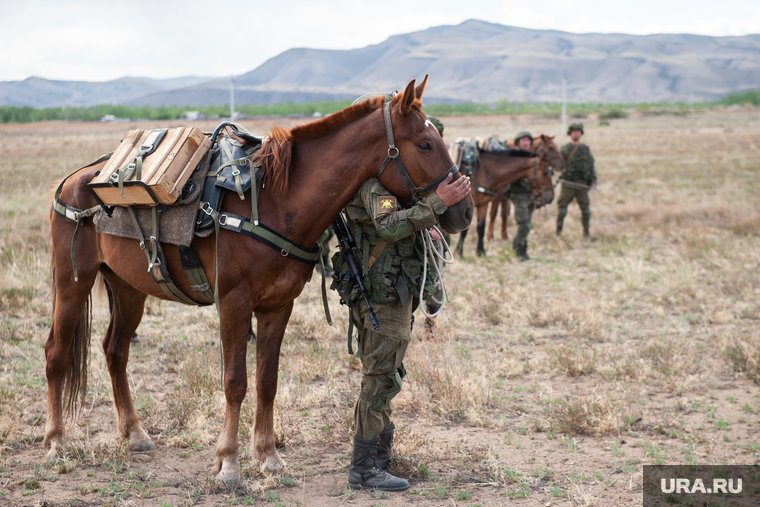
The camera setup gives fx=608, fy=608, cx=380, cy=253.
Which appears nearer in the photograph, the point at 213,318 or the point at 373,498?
the point at 373,498

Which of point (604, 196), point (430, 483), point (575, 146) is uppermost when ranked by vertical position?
point (575, 146)

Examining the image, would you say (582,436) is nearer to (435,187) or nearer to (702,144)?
(435,187)

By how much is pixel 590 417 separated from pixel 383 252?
231 centimetres

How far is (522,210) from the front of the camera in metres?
11.8

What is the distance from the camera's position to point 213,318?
7.62 m

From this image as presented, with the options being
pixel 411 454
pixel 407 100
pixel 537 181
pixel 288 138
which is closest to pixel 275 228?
pixel 288 138

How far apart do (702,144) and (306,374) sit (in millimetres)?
35344

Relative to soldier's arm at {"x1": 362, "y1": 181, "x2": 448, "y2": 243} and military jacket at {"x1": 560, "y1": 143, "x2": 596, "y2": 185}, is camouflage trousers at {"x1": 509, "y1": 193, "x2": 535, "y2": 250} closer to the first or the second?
military jacket at {"x1": 560, "y1": 143, "x2": 596, "y2": 185}

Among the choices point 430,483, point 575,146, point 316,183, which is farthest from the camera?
point 575,146

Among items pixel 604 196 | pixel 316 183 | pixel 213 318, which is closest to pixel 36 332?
pixel 213 318

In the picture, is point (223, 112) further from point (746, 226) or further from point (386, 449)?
point (386, 449)

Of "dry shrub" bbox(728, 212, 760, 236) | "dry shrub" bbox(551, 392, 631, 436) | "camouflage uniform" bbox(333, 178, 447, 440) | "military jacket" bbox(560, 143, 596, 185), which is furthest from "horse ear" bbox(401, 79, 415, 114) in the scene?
"dry shrub" bbox(728, 212, 760, 236)

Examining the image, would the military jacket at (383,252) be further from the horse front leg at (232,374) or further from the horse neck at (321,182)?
the horse front leg at (232,374)

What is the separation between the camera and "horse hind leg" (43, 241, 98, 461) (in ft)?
14.6
